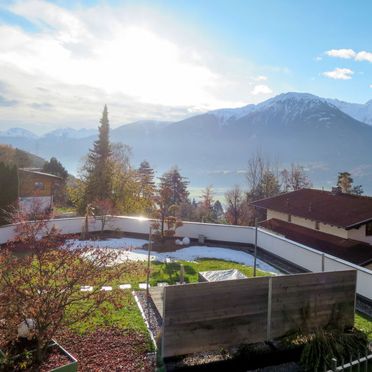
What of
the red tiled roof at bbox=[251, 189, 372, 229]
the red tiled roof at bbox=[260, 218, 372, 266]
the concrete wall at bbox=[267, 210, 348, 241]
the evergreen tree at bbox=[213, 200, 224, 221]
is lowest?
the evergreen tree at bbox=[213, 200, 224, 221]

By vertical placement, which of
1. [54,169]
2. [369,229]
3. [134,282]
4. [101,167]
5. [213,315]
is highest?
[101,167]

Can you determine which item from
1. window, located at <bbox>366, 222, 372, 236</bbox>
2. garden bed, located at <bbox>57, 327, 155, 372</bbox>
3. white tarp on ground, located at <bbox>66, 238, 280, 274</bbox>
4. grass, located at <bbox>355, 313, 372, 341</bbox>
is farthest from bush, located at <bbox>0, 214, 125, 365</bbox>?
window, located at <bbox>366, 222, 372, 236</bbox>

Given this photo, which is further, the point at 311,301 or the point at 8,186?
the point at 8,186

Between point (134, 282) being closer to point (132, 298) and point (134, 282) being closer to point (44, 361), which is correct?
point (132, 298)

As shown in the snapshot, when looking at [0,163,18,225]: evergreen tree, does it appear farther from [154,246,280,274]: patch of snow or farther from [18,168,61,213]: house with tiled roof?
[154,246,280,274]: patch of snow

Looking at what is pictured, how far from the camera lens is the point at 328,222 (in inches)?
695

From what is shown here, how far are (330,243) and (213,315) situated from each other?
39.1ft

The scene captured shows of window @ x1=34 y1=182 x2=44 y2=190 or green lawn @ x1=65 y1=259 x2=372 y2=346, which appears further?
window @ x1=34 y1=182 x2=44 y2=190

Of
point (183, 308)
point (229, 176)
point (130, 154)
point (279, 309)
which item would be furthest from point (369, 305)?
point (229, 176)

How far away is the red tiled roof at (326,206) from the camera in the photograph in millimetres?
17156

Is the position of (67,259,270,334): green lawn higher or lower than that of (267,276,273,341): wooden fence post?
Result: lower

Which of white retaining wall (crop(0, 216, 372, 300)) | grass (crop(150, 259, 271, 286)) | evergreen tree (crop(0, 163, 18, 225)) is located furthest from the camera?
evergreen tree (crop(0, 163, 18, 225))

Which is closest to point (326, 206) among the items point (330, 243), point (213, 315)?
point (330, 243)

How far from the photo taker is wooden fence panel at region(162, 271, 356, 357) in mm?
7086
